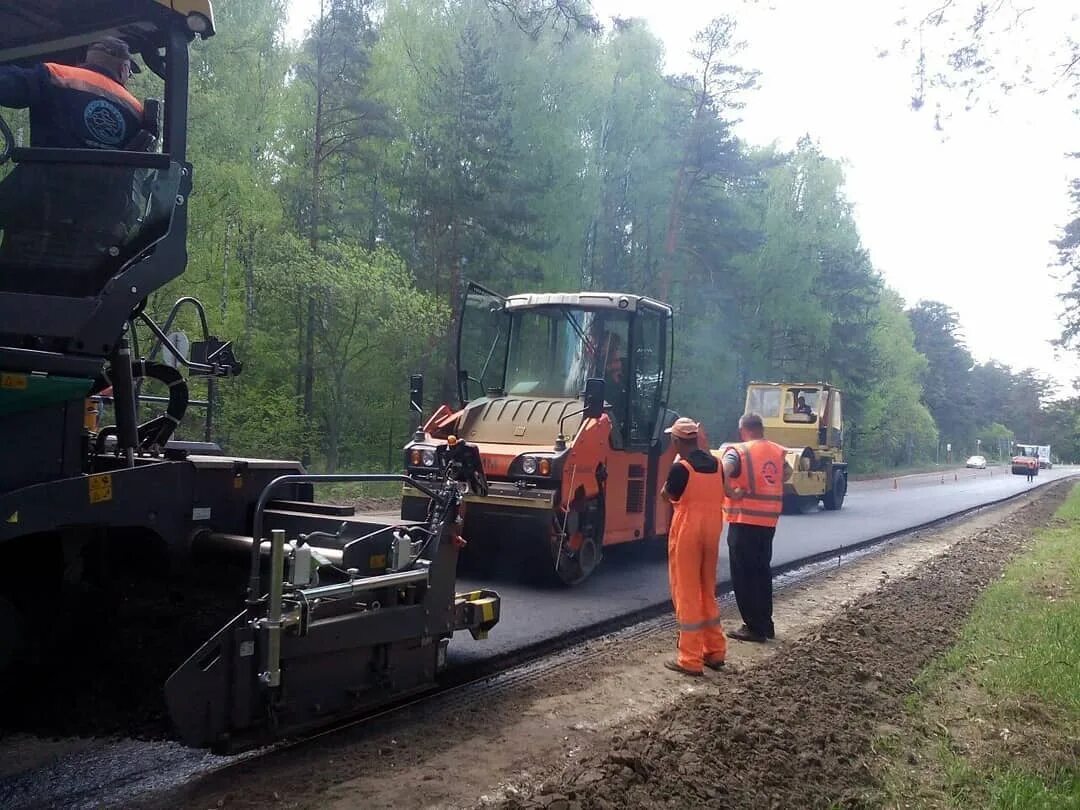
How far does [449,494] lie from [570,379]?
15.9 feet

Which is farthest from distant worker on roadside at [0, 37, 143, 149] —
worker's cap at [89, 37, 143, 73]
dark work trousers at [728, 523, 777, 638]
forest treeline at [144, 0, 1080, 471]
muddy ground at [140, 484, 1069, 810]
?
forest treeline at [144, 0, 1080, 471]

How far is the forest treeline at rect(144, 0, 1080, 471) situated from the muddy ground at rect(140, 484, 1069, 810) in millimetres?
8320

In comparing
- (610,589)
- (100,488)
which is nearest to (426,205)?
(610,589)

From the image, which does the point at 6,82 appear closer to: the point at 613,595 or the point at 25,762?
the point at 25,762

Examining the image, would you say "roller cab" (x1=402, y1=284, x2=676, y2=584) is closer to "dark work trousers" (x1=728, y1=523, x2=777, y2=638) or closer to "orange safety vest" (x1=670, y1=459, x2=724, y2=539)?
"dark work trousers" (x1=728, y1=523, x2=777, y2=638)

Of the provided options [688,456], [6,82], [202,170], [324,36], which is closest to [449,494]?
[688,456]

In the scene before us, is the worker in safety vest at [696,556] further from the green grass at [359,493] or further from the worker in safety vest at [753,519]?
the green grass at [359,493]

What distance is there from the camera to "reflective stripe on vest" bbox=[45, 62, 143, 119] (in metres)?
3.55

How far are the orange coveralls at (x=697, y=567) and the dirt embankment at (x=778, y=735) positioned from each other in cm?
36

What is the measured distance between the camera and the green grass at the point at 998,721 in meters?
4.36

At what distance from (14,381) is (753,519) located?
5.40m

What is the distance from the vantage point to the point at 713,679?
20.2ft

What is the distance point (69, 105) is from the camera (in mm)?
3582

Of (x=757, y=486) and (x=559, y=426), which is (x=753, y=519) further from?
(x=559, y=426)
